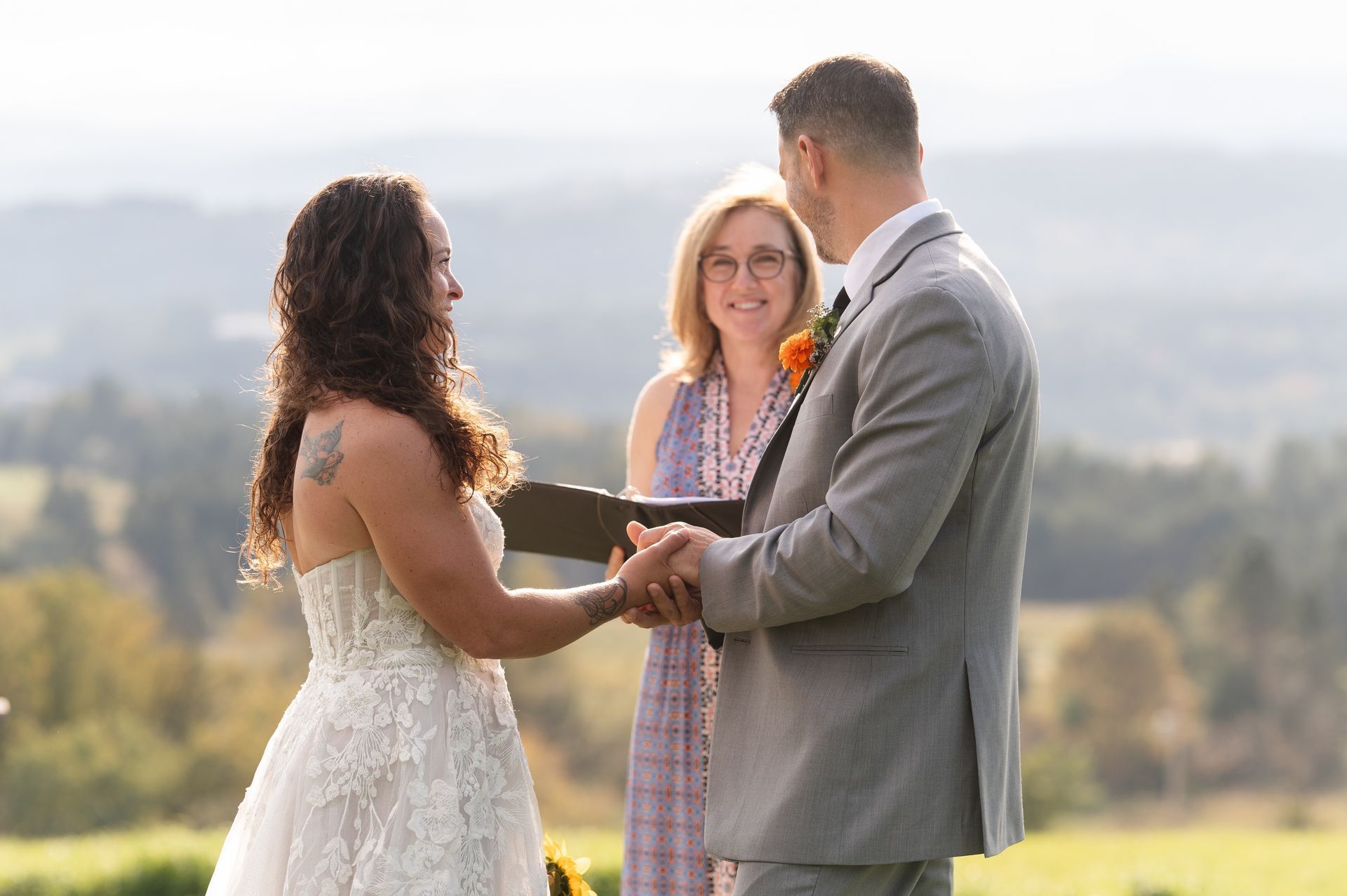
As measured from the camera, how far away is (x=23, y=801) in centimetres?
4603

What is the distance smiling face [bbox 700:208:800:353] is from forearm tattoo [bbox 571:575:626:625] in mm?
1415

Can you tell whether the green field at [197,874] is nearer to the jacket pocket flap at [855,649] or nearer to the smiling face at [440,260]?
the jacket pocket flap at [855,649]

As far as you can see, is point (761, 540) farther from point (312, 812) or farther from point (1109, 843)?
point (1109, 843)

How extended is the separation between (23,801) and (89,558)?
22526 millimetres

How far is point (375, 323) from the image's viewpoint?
280 centimetres

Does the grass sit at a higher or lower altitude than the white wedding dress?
lower

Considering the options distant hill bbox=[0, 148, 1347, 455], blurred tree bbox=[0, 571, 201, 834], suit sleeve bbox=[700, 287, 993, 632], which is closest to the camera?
suit sleeve bbox=[700, 287, 993, 632]

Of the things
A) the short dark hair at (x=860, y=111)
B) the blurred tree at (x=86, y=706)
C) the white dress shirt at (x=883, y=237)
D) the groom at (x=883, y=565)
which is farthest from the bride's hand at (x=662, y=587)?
the blurred tree at (x=86, y=706)

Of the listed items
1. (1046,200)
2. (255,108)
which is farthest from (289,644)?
(255,108)

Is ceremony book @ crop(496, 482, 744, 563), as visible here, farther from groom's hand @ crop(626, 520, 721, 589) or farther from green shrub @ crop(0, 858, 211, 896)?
green shrub @ crop(0, 858, 211, 896)

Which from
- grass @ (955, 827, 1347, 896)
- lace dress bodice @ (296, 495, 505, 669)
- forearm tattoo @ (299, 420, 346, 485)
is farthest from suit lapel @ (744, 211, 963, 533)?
grass @ (955, 827, 1347, 896)

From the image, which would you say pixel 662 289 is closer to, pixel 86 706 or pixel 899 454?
pixel 86 706

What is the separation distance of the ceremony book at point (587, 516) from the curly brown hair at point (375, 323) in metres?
0.90

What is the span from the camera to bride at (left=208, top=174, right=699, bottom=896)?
274 centimetres
